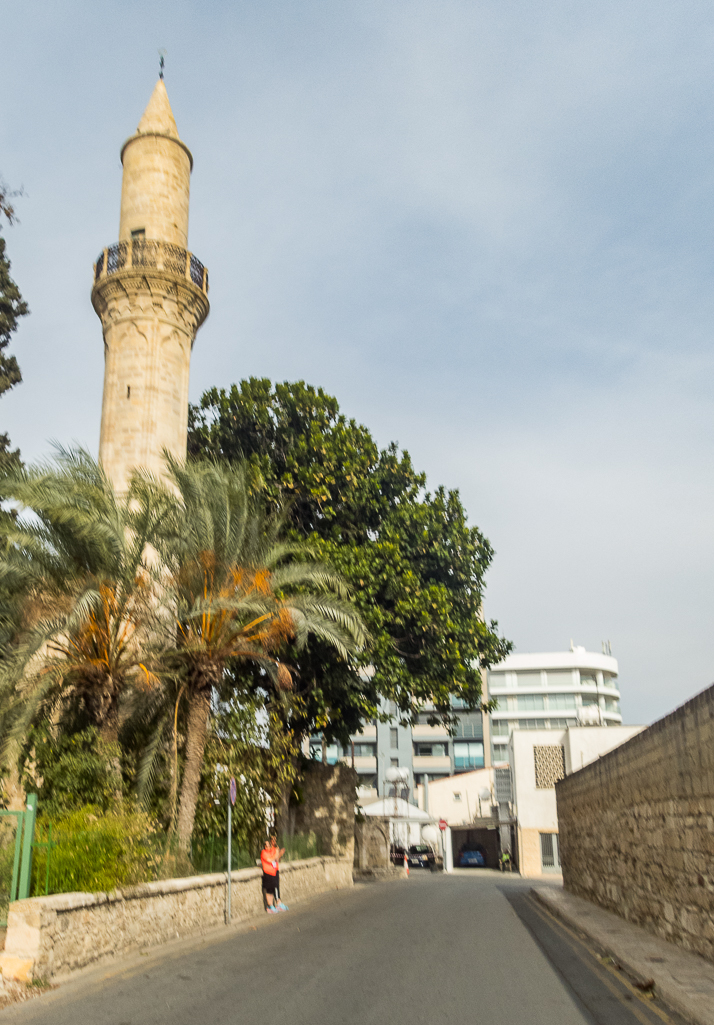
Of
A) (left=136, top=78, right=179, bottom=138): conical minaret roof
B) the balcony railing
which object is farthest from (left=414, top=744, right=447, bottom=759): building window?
(left=136, top=78, right=179, bottom=138): conical minaret roof

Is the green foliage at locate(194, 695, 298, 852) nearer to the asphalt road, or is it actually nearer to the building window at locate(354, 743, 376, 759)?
the asphalt road

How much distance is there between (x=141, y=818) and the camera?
14.0 metres

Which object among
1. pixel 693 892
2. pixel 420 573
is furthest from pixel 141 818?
pixel 420 573

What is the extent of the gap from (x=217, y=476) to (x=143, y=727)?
5536 mm

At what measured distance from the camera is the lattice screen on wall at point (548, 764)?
4834 centimetres

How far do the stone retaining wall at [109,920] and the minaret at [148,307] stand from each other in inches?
506

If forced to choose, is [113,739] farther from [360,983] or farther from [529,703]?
[529,703]

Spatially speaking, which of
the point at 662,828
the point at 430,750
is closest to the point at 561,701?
the point at 430,750

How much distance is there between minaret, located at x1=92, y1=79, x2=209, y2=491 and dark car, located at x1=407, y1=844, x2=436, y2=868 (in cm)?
3173

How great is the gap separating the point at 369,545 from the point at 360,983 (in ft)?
54.0

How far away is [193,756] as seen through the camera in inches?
677

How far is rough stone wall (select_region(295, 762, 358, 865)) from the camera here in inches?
1144

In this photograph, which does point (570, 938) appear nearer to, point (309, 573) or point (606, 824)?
point (606, 824)

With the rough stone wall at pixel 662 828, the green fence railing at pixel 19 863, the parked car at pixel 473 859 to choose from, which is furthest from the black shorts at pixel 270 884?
the parked car at pixel 473 859
